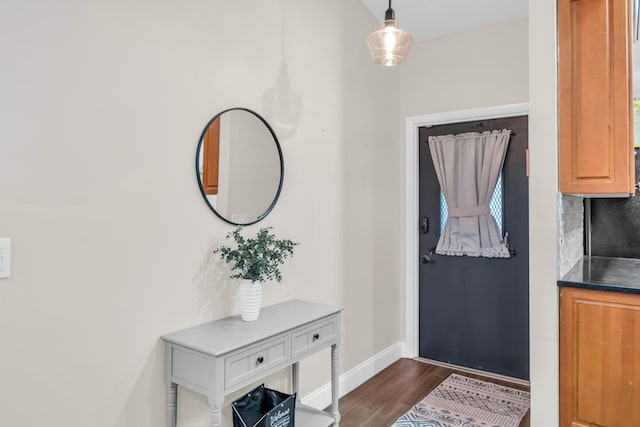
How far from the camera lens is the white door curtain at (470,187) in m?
3.30

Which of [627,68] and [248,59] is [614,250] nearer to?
[627,68]

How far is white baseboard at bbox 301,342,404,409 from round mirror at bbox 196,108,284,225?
125 cm

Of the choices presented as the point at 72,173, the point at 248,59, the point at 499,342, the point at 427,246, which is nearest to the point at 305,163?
the point at 248,59

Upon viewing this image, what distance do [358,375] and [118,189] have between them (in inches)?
88.1

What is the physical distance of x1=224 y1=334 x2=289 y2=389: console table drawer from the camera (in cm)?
159

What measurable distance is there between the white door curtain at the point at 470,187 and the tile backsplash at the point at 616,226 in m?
0.63

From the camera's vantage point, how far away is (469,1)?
3008mm

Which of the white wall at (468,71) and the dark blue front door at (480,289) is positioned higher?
the white wall at (468,71)

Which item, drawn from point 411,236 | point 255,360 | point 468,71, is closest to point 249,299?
point 255,360

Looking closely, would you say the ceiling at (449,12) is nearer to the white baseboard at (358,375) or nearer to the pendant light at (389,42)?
the pendant light at (389,42)

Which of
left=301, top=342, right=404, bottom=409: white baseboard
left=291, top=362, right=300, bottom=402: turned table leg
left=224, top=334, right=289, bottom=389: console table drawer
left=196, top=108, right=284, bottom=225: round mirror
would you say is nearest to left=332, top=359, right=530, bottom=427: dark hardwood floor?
left=301, top=342, right=404, bottom=409: white baseboard

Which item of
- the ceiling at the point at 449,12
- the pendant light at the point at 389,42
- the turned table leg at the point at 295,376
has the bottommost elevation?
the turned table leg at the point at 295,376

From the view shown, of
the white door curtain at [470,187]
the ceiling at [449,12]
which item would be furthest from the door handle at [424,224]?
the ceiling at [449,12]

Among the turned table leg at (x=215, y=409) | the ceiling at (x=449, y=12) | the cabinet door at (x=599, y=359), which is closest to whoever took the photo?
the turned table leg at (x=215, y=409)
